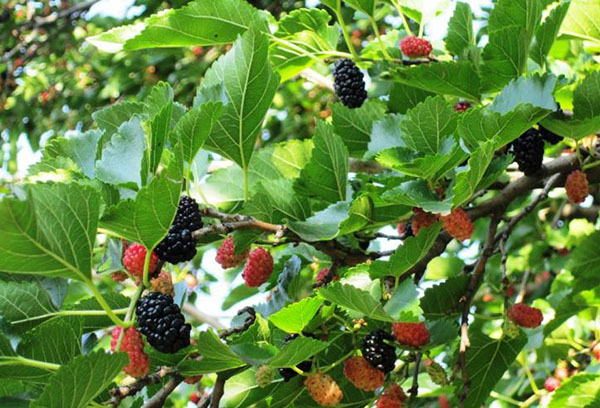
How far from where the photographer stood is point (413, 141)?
1037 millimetres

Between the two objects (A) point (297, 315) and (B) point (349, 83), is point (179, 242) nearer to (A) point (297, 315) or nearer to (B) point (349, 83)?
(A) point (297, 315)

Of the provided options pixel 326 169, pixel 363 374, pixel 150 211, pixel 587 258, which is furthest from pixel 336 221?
pixel 587 258

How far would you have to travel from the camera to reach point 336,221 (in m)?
1.05

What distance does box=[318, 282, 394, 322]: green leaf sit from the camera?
878 millimetres

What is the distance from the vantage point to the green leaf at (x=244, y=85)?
3.26ft

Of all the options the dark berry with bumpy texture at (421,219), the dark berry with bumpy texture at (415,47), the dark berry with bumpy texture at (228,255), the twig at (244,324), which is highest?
the dark berry with bumpy texture at (415,47)

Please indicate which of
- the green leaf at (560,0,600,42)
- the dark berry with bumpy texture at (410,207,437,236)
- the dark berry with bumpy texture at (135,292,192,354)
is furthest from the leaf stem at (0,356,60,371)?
the green leaf at (560,0,600,42)

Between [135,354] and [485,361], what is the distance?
591mm

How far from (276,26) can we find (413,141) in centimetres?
40

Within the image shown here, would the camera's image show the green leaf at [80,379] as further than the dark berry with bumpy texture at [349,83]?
No

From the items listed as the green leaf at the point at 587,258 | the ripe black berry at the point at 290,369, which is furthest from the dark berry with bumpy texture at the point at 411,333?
the green leaf at the point at 587,258

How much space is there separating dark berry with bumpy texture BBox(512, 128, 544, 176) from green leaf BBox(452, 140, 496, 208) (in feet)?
0.75

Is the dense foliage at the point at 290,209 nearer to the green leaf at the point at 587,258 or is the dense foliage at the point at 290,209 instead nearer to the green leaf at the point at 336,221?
the green leaf at the point at 336,221

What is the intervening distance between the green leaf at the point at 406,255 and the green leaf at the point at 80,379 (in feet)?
1.08
